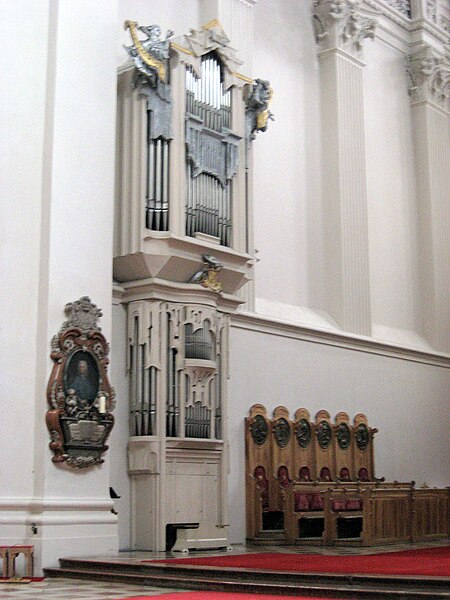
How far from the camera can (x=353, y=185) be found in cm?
1767

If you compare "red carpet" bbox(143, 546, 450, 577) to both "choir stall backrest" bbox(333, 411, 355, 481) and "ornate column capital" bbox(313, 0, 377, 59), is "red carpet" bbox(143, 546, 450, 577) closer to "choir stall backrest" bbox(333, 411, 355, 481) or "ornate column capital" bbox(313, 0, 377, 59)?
"choir stall backrest" bbox(333, 411, 355, 481)

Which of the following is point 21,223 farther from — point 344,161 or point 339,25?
point 339,25

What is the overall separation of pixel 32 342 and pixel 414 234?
36.0ft

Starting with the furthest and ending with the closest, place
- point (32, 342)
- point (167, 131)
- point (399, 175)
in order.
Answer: point (399, 175) < point (167, 131) < point (32, 342)

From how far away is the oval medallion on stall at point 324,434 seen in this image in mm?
15844

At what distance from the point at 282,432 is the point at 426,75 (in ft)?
29.4

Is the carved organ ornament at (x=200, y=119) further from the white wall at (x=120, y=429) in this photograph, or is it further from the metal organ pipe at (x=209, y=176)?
the white wall at (x=120, y=429)

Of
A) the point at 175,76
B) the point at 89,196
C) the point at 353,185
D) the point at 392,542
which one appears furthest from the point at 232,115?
the point at 392,542

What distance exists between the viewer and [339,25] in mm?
18000

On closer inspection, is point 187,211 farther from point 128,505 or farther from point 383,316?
point 383,316

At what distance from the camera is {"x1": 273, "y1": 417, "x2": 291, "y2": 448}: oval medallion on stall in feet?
49.0

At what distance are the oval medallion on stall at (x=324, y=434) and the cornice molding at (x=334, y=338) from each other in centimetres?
134

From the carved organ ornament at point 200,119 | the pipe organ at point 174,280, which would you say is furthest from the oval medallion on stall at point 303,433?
the carved organ ornament at point 200,119

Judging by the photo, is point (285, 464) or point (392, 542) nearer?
point (392, 542)
